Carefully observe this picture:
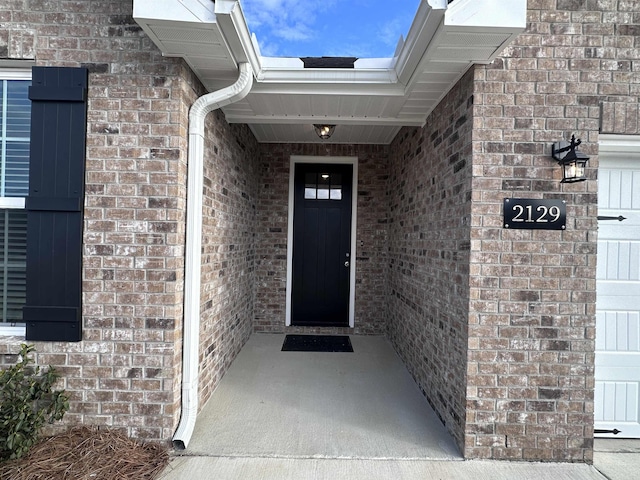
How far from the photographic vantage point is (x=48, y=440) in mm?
1941

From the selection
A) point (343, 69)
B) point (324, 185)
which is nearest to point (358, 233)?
point (324, 185)

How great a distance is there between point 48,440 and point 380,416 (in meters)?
2.20

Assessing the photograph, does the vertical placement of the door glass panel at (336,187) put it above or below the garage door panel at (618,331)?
above

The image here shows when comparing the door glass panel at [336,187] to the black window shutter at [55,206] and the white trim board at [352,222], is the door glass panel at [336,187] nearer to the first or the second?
the white trim board at [352,222]

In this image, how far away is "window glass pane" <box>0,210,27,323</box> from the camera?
214 centimetres

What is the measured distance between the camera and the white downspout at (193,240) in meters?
2.13

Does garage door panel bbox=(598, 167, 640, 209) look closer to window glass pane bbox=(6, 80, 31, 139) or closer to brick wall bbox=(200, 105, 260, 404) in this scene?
brick wall bbox=(200, 105, 260, 404)

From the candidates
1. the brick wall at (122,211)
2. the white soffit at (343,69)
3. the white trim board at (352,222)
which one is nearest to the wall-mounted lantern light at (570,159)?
A: the white soffit at (343,69)

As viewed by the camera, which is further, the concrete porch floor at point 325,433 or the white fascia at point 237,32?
the concrete porch floor at point 325,433

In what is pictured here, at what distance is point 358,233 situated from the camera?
442 centimetres

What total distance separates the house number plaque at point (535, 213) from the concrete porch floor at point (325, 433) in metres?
1.52

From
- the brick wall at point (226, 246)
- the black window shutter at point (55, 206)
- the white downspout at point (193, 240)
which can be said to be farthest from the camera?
the brick wall at point (226, 246)

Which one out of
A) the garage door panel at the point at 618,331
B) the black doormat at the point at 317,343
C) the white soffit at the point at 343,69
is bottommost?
the black doormat at the point at 317,343

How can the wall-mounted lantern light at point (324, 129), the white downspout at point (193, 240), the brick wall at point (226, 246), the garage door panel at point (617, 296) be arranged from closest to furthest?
the white downspout at point (193, 240) → the garage door panel at point (617, 296) → the brick wall at point (226, 246) → the wall-mounted lantern light at point (324, 129)
